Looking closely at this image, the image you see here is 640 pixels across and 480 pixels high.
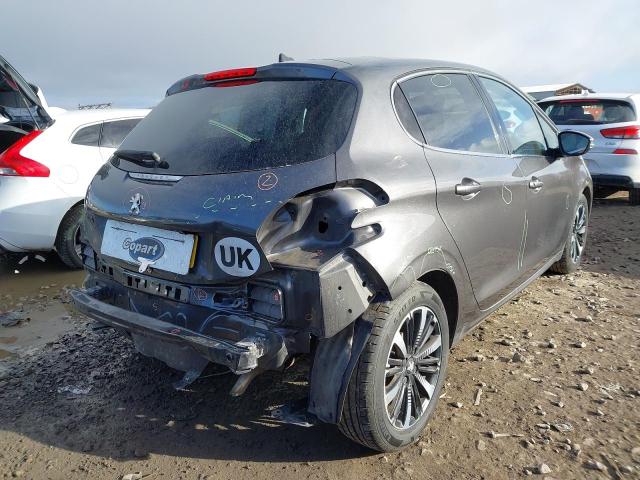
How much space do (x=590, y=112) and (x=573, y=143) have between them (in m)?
4.74

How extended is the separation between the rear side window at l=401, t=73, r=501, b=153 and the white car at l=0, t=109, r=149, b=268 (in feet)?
11.6

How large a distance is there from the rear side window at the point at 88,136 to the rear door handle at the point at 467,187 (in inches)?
157

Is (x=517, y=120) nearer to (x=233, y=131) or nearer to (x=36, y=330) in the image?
(x=233, y=131)

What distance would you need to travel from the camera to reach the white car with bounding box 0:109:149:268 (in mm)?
4641

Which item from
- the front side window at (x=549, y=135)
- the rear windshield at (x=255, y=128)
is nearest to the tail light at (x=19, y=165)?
the rear windshield at (x=255, y=128)

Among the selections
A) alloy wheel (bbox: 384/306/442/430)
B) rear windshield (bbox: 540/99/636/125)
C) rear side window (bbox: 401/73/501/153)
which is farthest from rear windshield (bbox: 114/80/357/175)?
rear windshield (bbox: 540/99/636/125)

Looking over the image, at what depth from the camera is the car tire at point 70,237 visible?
4898 mm

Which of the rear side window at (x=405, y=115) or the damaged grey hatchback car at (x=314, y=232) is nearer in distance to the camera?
Result: the damaged grey hatchback car at (x=314, y=232)

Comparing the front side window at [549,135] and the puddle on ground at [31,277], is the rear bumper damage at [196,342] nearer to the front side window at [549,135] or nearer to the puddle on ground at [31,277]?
the puddle on ground at [31,277]

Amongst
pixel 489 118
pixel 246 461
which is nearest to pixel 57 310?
pixel 246 461

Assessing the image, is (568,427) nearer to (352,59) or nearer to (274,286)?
(274,286)

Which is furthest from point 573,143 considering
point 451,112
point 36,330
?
point 36,330

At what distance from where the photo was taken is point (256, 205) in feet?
6.59

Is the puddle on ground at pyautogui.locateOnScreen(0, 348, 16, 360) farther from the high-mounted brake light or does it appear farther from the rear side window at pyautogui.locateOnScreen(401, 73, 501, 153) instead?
the rear side window at pyautogui.locateOnScreen(401, 73, 501, 153)
